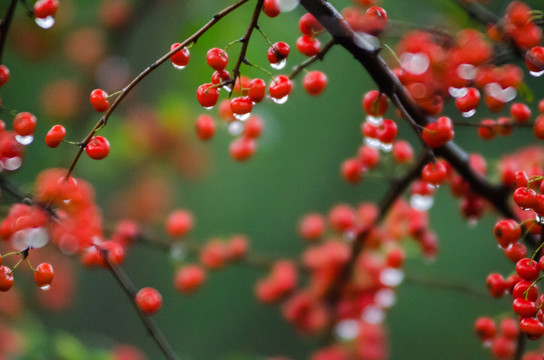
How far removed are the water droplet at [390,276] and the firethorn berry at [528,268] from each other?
0.68m

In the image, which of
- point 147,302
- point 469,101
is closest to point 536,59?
point 469,101

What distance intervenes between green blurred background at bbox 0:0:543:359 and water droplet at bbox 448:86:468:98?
0.72ft

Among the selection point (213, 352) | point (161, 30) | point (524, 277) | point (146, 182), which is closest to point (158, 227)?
point (146, 182)

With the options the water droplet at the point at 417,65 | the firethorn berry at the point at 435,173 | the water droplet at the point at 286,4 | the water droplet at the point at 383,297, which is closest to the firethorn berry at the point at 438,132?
the firethorn berry at the point at 435,173

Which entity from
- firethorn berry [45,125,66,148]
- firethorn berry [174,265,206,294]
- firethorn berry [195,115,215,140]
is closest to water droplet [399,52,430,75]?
firethorn berry [195,115,215,140]

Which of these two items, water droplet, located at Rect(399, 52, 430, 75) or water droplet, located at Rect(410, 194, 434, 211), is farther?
water droplet, located at Rect(410, 194, 434, 211)

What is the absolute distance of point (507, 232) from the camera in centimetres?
79

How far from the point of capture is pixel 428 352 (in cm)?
291

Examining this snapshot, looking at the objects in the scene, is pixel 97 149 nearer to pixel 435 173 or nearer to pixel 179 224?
pixel 435 173

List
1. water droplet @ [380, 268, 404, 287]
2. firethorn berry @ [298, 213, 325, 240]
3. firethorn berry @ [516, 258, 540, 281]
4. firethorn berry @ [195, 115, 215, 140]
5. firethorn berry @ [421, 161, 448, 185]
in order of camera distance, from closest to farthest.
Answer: firethorn berry @ [516, 258, 540, 281], firethorn berry @ [421, 161, 448, 185], firethorn berry @ [195, 115, 215, 140], water droplet @ [380, 268, 404, 287], firethorn berry @ [298, 213, 325, 240]

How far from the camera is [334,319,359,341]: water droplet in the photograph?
146 centimetres

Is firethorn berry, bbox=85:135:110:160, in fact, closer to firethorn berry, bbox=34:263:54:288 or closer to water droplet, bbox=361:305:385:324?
firethorn berry, bbox=34:263:54:288

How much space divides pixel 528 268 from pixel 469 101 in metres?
0.26

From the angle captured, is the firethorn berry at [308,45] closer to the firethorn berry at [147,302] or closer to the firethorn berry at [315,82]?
the firethorn berry at [315,82]
